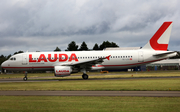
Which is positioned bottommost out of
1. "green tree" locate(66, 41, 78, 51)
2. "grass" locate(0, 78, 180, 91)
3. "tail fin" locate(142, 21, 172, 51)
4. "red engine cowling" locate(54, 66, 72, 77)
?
"grass" locate(0, 78, 180, 91)

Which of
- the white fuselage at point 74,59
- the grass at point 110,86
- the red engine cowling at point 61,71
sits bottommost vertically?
the grass at point 110,86

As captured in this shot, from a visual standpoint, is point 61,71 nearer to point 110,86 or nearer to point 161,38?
point 110,86

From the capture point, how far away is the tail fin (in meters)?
32.7

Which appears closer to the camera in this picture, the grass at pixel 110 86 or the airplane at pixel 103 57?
the grass at pixel 110 86

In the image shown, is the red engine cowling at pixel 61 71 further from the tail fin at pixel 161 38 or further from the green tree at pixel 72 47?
the green tree at pixel 72 47

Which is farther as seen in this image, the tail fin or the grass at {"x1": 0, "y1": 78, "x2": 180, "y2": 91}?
the tail fin

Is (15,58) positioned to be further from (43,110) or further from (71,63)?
(43,110)

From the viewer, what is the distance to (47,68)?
3195cm

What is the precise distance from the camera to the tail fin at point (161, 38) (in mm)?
32719

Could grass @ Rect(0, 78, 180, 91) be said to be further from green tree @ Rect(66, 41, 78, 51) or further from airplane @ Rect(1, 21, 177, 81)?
green tree @ Rect(66, 41, 78, 51)

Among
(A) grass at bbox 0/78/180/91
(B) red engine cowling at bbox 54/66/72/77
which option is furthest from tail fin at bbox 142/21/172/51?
(B) red engine cowling at bbox 54/66/72/77

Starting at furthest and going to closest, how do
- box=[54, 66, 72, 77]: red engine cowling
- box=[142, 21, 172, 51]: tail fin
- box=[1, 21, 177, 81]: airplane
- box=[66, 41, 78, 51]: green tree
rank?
1. box=[66, 41, 78, 51]: green tree
2. box=[142, 21, 172, 51]: tail fin
3. box=[1, 21, 177, 81]: airplane
4. box=[54, 66, 72, 77]: red engine cowling

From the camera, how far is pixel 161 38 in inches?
1294

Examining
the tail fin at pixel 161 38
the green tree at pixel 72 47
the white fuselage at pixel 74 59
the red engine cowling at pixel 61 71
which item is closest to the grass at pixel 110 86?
the red engine cowling at pixel 61 71
